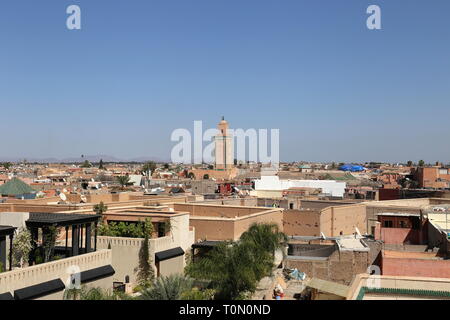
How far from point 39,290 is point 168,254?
19.0 feet

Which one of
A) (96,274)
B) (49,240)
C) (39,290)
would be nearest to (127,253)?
(96,274)

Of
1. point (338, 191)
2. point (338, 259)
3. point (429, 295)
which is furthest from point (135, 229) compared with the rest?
point (338, 191)

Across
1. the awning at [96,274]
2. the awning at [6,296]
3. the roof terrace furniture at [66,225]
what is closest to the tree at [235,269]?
the awning at [96,274]

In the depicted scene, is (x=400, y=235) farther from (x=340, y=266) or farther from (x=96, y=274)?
(x=96, y=274)

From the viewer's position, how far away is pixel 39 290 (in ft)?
37.8

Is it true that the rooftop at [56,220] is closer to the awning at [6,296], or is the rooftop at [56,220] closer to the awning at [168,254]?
the awning at [168,254]

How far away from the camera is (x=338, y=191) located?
49719 mm

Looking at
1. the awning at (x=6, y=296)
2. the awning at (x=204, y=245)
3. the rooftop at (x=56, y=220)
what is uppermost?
the rooftop at (x=56, y=220)

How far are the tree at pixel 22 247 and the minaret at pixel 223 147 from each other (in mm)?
60029

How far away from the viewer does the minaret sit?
73.9 m

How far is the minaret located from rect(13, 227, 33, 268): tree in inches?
2363

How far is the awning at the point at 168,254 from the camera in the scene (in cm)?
1621
